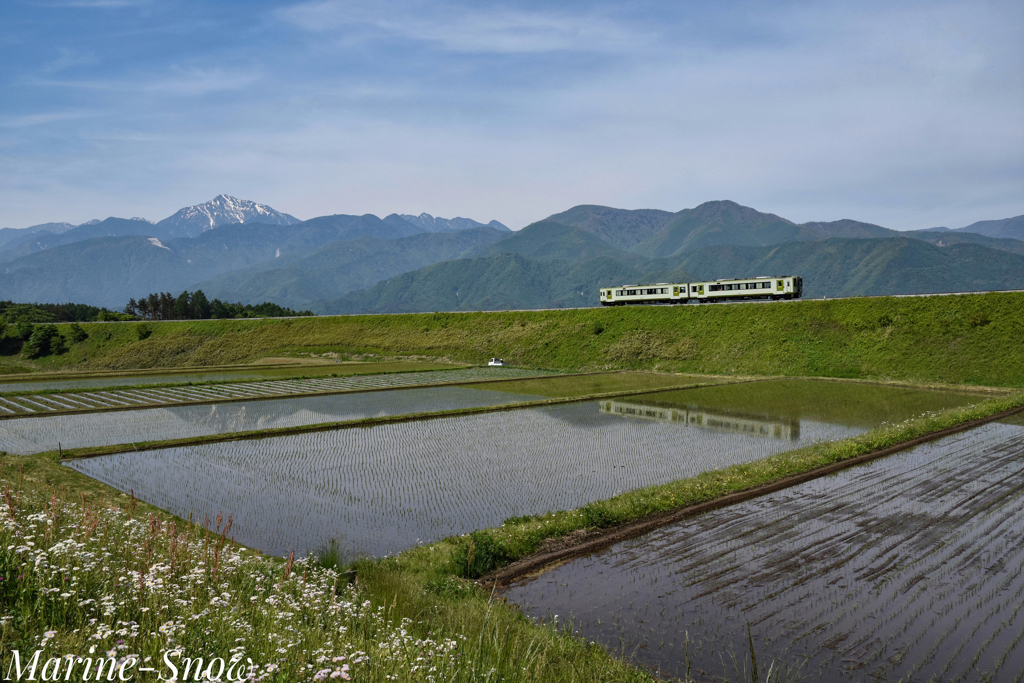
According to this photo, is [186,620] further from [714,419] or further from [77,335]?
[77,335]

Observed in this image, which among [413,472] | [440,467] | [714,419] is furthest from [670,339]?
[413,472]

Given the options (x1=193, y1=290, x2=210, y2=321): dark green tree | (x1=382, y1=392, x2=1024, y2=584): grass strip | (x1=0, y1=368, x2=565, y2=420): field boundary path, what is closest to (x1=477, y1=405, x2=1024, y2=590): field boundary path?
(x1=382, y1=392, x2=1024, y2=584): grass strip

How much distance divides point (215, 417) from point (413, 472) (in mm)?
15646

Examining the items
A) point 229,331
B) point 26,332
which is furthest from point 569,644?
point 26,332

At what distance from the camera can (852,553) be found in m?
11.7

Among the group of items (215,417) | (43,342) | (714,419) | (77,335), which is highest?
(77,335)

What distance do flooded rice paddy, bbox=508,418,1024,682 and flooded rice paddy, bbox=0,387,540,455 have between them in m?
19.6

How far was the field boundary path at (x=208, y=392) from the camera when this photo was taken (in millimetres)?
31703

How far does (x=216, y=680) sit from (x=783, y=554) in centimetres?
1078

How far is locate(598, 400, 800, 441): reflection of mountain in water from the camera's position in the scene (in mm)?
25127

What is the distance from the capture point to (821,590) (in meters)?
10.0

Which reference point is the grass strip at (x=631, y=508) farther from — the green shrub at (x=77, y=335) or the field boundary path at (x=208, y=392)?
the green shrub at (x=77, y=335)

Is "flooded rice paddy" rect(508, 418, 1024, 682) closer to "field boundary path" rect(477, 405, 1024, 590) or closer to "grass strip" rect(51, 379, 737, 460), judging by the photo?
"field boundary path" rect(477, 405, 1024, 590)

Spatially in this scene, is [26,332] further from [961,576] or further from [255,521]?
[961,576]
